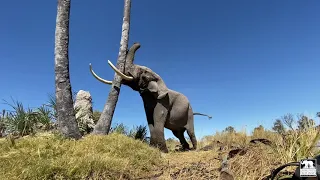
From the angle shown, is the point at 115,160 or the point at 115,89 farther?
the point at 115,89

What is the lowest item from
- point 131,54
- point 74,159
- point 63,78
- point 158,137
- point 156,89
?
point 74,159

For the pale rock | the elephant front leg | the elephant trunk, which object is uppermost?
the elephant trunk

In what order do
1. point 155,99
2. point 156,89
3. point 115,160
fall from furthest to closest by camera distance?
point 155,99
point 156,89
point 115,160

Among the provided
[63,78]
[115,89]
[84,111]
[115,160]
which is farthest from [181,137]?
[115,160]

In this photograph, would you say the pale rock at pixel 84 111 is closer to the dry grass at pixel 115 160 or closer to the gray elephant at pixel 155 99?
the gray elephant at pixel 155 99

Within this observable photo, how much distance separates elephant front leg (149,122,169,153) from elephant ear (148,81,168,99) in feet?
2.85

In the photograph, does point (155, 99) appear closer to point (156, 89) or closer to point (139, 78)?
point (156, 89)

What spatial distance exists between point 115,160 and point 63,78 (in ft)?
10.00

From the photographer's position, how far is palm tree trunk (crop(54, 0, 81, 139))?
867 centimetres

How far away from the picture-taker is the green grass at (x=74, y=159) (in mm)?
5898

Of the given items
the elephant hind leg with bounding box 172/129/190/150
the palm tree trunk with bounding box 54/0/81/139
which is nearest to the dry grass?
the palm tree trunk with bounding box 54/0/81/139

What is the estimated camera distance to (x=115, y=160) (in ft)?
22.2

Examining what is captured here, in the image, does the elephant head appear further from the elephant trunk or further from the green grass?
the green grass

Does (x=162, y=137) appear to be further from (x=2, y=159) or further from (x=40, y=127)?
(x=2, y=159)
